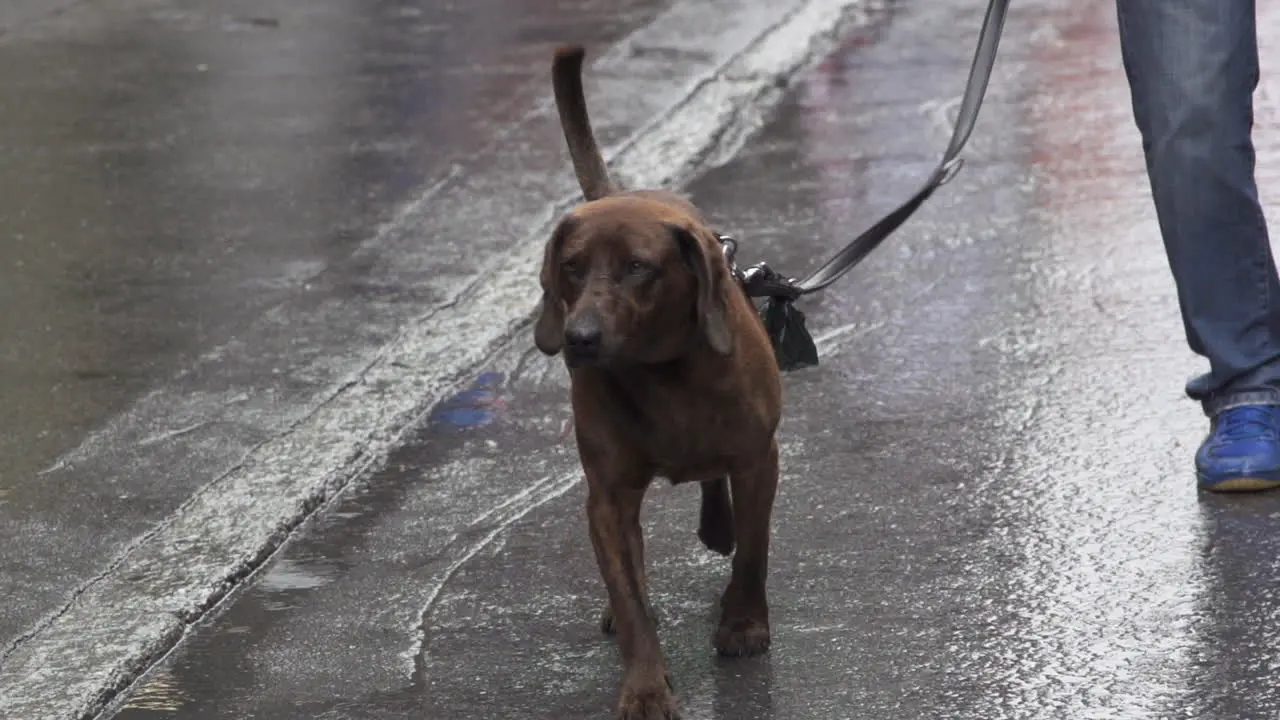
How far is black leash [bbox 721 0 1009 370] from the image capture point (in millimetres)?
4293

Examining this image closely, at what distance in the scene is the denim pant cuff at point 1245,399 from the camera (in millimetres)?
4816

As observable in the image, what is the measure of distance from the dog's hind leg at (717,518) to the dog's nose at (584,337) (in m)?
0.89

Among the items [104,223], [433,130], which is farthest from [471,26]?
[104,223]

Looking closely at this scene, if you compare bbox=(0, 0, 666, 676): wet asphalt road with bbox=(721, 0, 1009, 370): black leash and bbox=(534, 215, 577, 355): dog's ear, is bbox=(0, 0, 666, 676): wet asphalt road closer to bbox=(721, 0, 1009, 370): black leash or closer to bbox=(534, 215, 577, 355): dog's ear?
bbox=(534, 215, 577, 355): dog's ear

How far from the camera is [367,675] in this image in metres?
4.04

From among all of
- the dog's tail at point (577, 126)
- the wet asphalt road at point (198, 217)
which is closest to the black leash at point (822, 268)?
the dog's tail at point (577, 126)

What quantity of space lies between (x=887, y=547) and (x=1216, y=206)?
1.03m

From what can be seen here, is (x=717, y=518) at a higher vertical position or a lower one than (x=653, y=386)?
lower

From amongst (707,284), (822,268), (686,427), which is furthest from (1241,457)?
(707,284)

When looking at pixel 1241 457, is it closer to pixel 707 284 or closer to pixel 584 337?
pixel 707 284

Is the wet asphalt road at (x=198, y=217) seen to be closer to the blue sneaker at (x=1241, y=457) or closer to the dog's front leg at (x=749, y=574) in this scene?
the dog's front leg at (x=749, y=574)

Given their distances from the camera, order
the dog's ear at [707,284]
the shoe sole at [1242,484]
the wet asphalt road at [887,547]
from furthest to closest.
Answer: the shoe sole at [1242,484]
the wet asphalt road at [887,547]
the dog's ear at [707,284]

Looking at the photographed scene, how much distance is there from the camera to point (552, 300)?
3725 mm

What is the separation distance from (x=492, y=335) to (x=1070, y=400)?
1566 mm
